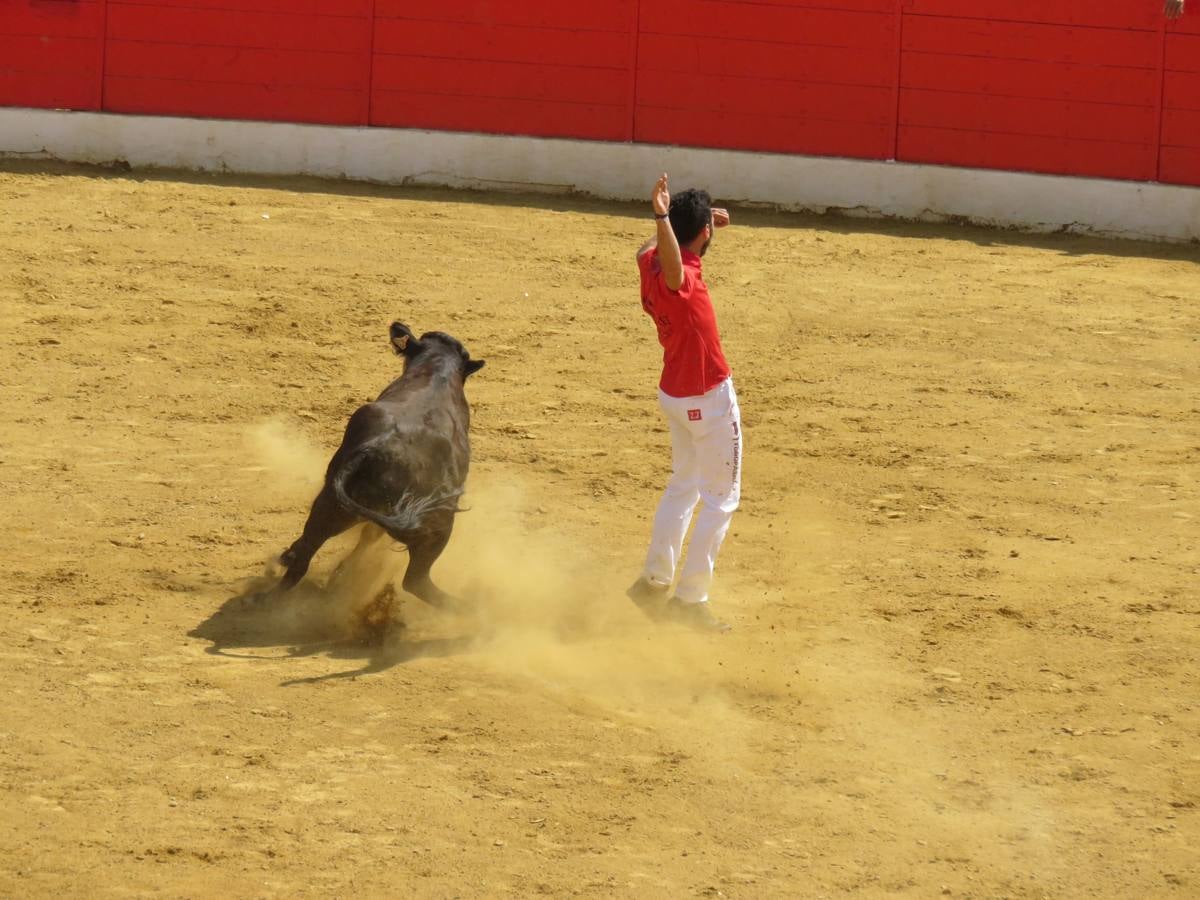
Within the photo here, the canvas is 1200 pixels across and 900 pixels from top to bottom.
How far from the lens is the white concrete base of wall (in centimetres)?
1254

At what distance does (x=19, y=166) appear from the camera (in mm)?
12305

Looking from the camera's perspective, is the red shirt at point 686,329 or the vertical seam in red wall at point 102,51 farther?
the vertical seam in red wall at point 102,51

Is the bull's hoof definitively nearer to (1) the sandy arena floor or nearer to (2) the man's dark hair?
(1) the sandy arena floor

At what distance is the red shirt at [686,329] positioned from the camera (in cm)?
576

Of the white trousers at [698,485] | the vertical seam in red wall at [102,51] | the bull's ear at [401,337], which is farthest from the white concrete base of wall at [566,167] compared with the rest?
the white trousers at [698,485]

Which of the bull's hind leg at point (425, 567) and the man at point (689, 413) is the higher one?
the man at point (689, 413)

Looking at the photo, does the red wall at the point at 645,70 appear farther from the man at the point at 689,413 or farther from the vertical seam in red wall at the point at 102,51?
the man at the point at 689,413

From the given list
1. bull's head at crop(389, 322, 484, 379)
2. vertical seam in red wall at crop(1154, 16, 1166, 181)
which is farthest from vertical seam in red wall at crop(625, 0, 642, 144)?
bull's head at crop(389, 322, 484, 379)

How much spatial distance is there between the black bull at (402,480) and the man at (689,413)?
0.79m

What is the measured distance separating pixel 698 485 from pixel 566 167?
715 centimetres

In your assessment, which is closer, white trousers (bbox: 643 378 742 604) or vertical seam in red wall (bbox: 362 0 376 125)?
white trousers (bbox: 643 378 742 604)

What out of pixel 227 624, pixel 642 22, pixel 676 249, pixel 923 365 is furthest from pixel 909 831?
pixel 642 22

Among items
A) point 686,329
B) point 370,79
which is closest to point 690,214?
point 686,329

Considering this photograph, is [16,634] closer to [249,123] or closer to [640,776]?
[640,776]
